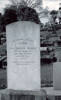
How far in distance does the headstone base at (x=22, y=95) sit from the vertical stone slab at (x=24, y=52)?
165 millimetres

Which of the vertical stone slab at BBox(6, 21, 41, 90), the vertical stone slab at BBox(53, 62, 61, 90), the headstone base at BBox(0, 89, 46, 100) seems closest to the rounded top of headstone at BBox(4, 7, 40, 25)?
the vertical stone slab at BBox(53, 62, 61, 90)

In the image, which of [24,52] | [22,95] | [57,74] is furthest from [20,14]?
[22,95]

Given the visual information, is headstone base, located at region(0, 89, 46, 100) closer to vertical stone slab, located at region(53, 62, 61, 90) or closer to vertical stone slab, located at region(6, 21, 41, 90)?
vertical stone slab, located at region(6, 21, 41, 90)

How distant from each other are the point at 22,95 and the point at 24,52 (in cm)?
97

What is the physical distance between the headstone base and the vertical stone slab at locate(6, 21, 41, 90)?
0.17 meters

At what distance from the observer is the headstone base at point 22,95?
5219 millimetres

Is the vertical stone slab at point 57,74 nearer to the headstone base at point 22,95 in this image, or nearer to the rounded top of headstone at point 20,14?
the headstone base at point 22,95

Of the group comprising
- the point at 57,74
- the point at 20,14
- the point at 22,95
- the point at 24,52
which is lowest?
the point at 22,95

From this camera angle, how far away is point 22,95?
17.4 feet

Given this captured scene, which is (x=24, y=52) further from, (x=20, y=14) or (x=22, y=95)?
(x=20, y=14)

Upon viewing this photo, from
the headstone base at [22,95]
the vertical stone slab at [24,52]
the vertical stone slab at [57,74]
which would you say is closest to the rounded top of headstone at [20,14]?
the vertical stone slab at [57,74]

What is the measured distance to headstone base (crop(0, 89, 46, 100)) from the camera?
5.22 meters

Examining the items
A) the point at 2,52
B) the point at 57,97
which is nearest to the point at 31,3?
the point at 2,52

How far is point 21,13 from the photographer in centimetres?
4559
